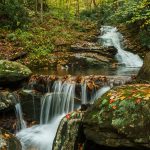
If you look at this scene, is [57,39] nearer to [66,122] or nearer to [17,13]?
[17,13]

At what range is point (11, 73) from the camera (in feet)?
35.0

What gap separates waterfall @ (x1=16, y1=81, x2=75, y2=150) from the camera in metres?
8.93

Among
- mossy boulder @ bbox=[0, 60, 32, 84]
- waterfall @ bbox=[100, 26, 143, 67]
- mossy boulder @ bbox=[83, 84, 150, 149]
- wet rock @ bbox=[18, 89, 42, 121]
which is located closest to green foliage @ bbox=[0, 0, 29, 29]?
waterfall @ bbox=[100, 26, 143, 67]

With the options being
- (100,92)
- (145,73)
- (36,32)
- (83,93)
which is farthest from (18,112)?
(36,32)

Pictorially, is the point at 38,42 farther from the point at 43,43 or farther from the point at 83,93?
the point at 83,93

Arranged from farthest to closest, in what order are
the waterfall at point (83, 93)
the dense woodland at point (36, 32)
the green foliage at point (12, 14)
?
the green foliage at point (12, 14)
the dense woodland at point (36, 32)
the waterfall at point (83, 93)

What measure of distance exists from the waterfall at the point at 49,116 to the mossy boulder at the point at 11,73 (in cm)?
111

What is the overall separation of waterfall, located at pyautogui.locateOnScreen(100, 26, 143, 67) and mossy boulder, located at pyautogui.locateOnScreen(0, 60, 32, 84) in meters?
6.98

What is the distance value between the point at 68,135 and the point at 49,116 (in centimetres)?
342

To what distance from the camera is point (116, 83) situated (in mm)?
10398

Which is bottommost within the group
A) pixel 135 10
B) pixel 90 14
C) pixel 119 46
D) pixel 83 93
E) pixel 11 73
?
pixel 83 93

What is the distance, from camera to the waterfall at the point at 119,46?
16.8 meters

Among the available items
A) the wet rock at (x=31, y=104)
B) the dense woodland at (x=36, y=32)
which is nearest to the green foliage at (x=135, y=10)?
the dense woodland at (x=36, y=32)

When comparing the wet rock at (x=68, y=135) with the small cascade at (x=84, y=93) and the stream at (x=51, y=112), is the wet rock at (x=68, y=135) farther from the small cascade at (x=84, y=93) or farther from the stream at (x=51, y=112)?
the small cascade at (x=84, y=93)
